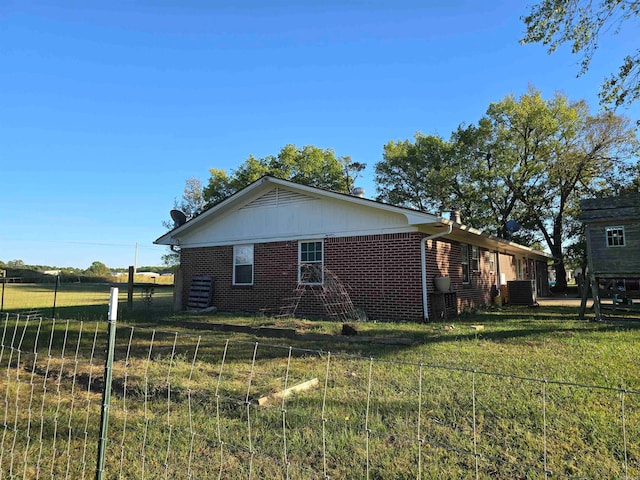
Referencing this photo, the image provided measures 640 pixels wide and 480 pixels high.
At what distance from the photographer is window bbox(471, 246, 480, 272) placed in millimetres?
15000

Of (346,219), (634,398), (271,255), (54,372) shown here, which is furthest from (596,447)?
(271,255)

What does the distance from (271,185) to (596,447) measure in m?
11.4

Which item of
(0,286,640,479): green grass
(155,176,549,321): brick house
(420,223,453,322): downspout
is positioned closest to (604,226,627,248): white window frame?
(155,176,549,321): brick house

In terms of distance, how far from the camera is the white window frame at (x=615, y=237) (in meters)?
10.9

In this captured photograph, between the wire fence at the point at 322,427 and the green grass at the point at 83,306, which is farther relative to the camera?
the green grass at the point at 83,306

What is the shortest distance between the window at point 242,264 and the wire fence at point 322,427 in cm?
812

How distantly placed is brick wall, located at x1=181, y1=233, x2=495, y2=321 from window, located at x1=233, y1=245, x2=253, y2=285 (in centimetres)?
21

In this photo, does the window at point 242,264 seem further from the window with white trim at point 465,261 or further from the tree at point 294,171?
the tree at point 294,171

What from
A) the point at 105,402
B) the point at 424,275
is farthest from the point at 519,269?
the point at 105,402

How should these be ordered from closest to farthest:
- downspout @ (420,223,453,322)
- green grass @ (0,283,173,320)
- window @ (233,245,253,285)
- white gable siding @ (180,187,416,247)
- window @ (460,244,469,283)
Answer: downspout @ (420,223,453,322), white gable siding @ (180,187,416,247), green grass @ (0,283,173,320), window @ (233,245,253,285), window @ (460,244,469,283)

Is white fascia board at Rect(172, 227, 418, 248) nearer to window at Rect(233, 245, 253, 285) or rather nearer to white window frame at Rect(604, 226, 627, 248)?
window at Rect(233, 245, 253, 285)

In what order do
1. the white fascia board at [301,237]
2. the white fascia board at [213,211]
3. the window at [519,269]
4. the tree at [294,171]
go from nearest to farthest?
the white fascia board at [301,237] < the white fascia board at [213,211] < the window at [519,269] < the tree at [294,171]

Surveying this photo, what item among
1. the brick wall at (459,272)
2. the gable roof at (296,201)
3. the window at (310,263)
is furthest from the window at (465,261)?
the window at (310,263)

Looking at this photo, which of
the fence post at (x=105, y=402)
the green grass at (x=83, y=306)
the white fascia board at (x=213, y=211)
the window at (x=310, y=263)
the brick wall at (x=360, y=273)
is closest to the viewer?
the fence post at (x=105, y=402)
